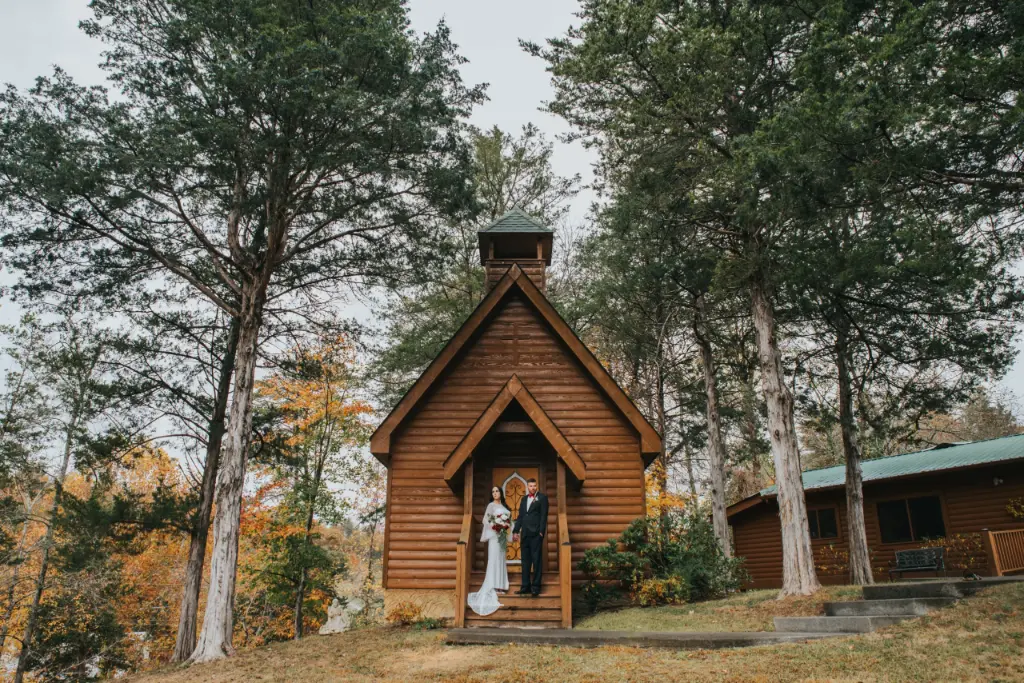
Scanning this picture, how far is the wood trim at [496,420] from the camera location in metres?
11.5

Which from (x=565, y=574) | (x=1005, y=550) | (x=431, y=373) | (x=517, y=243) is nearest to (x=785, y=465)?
(x=1005, y=550)

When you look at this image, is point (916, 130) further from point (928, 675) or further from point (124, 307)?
point (124, 307)

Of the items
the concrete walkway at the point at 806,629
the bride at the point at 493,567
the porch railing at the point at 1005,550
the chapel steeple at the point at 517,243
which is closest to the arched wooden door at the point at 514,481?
the bride at the point at 493,567

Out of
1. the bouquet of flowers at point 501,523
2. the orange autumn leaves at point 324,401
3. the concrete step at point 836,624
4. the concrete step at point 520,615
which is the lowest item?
the concrete step at point 520,615

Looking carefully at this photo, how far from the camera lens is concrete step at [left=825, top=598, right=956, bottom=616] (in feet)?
28.5

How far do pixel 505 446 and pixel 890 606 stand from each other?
23.2 ft

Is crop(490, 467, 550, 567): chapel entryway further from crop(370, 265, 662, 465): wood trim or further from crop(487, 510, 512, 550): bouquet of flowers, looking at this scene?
crop(370, 265, 662, 465): wood trim

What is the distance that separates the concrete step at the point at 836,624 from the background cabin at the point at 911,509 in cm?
977

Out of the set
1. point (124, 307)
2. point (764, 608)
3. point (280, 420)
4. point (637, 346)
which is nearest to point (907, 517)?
point (637, 346)

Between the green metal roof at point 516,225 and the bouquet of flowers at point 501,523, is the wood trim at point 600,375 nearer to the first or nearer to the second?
the green metal roof at point 516,225

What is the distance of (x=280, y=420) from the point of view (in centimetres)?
1738

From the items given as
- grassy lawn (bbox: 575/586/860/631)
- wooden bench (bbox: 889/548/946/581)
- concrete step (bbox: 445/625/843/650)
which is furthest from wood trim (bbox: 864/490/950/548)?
concrete step (bbox: 445/625/843/650)

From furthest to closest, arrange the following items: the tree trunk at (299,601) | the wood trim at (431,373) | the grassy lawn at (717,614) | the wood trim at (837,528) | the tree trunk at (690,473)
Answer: the tree trunk at (690,473) → the wood trim at (837,528) → the tree trunk at (299,601) → the wood trim at (431,373) → the grassy lawn at (717,614)

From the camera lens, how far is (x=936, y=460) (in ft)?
64.8
